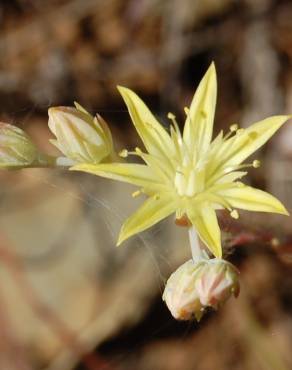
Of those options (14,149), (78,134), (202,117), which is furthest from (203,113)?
(14,149)

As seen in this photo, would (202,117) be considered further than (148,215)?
Yes

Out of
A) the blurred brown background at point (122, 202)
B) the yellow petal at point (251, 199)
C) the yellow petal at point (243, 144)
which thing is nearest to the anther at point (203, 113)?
the yellow petal at point (243, 144)

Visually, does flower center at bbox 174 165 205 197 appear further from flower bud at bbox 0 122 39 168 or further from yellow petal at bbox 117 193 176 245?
flower bud at bbox 0 122 39 168

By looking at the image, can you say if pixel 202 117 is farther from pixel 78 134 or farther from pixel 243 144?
pixel 78 134

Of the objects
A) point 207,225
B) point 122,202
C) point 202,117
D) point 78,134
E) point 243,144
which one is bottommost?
point 122,202

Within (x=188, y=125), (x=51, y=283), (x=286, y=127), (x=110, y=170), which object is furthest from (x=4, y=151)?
(x=286, y=127)

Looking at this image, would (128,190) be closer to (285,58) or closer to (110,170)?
(285,58)
